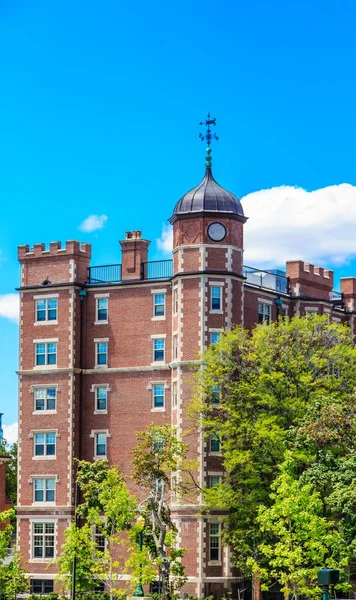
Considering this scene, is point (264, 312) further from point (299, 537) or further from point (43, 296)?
point (299, 537)

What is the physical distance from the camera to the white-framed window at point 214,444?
7238cm

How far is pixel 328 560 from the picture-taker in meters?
58.3

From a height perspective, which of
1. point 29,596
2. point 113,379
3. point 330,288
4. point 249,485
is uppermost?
point 330,288

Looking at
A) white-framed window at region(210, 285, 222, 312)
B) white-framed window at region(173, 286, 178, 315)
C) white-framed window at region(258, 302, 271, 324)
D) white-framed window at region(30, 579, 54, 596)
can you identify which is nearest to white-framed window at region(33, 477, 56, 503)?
white-framed window at region(30, 579, 54, 596)

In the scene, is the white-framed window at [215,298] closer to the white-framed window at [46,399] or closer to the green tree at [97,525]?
the green tree at [97,525]

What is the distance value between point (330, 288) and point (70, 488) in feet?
75.1

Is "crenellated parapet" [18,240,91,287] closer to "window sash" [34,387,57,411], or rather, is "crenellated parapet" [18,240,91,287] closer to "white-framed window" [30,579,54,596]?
"window sash" [34,387,57,411]

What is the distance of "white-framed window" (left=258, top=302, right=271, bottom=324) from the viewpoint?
7938 centimetres

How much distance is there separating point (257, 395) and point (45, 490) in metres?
15.7

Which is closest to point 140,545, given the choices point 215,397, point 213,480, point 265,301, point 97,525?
point 97,525

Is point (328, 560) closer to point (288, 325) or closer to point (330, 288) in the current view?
point (288, 325)

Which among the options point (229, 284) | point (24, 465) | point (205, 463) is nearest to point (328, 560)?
point (205, 463)

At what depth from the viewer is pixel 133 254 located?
7838 cm

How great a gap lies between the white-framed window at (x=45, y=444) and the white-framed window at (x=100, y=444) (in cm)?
250
